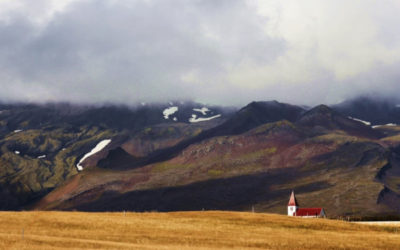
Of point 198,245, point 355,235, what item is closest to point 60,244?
point 198,245

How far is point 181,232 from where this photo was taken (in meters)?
85.1

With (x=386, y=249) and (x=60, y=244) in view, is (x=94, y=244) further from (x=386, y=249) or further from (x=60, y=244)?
(x=386, y=249)

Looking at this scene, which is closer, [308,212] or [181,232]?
[181,232]

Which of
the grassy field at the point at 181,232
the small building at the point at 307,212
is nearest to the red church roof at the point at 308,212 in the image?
the small building at the point at 307,212

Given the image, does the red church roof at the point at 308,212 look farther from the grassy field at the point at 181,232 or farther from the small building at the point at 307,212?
the grassy field at the point at 181,232

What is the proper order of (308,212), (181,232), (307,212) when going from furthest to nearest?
(307,212), (308,212), (181,232)

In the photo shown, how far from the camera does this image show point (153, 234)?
82.4m

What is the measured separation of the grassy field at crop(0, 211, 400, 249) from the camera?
72.0 meters

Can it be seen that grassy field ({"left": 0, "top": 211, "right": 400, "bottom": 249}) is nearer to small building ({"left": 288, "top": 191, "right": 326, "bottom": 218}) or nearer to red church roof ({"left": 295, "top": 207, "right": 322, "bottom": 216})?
small building ({"left": 288, "top": 191, "right": 326, "bottom": 218})

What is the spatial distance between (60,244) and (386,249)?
38812mm

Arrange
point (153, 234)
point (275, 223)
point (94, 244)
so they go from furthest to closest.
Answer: point (275, 223), point (153, 234), point (94, 244)

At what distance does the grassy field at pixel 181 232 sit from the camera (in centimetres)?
7198

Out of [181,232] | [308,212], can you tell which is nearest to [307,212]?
[308,212]

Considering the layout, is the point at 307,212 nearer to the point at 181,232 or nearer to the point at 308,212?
the point at 308,212
